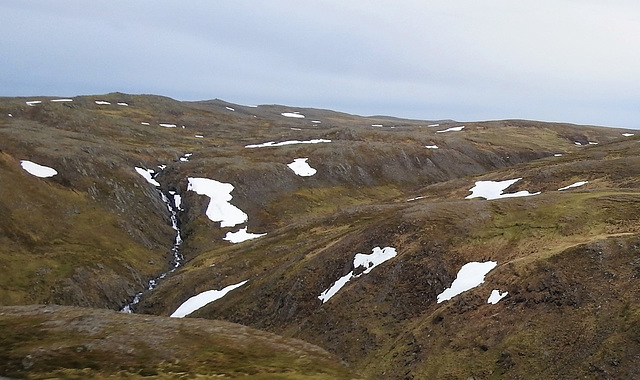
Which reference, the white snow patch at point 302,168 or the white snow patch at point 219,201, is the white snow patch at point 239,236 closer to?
the white snow patch at point 219,201

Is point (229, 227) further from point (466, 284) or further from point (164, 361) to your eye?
point (164, 361)

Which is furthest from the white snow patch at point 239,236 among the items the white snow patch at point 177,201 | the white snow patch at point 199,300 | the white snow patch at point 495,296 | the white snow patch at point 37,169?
the white snow patch at point 495,296

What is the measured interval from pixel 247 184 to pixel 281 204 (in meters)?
10.7

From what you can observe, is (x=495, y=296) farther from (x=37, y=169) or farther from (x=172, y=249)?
(x=37, y=169)

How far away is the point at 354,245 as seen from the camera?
5675 cm

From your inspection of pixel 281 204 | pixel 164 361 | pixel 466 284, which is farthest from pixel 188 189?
pixel 164 361

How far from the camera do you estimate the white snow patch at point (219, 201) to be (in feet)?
344

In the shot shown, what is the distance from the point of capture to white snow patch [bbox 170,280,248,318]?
2511 inches

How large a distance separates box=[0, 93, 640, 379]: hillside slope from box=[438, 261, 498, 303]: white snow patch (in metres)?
0.65

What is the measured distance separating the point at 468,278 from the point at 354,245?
15.3 meters

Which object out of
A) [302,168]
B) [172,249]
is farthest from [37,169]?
[302,168]

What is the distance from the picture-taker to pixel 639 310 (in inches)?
1286

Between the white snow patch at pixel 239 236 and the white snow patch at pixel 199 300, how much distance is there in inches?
1155

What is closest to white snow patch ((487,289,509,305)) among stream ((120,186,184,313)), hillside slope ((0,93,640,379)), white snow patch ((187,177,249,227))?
hillside slope ((0,93,640,379))
